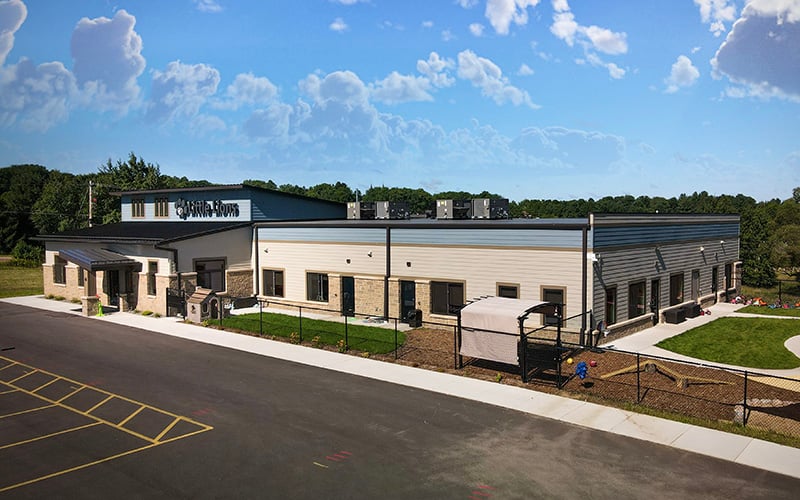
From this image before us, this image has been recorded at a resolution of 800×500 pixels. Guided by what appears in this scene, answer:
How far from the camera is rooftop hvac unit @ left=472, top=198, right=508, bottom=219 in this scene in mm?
35344

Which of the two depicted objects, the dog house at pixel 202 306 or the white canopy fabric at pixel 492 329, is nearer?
the white canopy fabric at pixel 492 329

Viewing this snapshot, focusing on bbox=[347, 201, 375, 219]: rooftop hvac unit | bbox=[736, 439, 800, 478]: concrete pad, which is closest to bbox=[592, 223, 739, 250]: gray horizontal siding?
bbox=[736, 439, 800, 478]: concrete pad

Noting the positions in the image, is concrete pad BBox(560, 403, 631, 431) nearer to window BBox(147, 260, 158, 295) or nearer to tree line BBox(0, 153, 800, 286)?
tree line BBox(0, 153, 800, 286)

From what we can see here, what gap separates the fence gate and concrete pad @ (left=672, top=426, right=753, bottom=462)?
2725 cm

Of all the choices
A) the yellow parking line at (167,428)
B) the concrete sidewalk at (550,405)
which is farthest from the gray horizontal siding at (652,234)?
the yellow parking line at (167,428)

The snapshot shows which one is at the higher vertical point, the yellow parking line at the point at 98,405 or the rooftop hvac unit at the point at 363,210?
the rooftop hvac unit at the point at 363,210

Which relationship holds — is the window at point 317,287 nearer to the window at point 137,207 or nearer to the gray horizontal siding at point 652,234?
the gray horizontal siding at point 652,234

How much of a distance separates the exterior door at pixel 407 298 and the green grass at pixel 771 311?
20225 mm

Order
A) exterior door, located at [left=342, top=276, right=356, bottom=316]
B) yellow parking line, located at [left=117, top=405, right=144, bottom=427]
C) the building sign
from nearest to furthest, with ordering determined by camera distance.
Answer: yellow parking line, located at [left=117, top=405, right=144, bottom=427], exterior door, located at [left=342, top=276, right=356, bottom=316], the building sign

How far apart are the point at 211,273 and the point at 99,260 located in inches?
261

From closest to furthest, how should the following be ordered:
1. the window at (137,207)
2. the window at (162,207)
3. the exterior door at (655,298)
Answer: the exterior door at (655,298) → the window at (162,207) → the window at (137,207)

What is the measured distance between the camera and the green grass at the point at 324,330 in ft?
→ 83.7

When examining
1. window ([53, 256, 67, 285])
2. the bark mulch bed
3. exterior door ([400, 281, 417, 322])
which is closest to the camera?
the bark mulch bed

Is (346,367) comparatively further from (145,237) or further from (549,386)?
(145,237)
